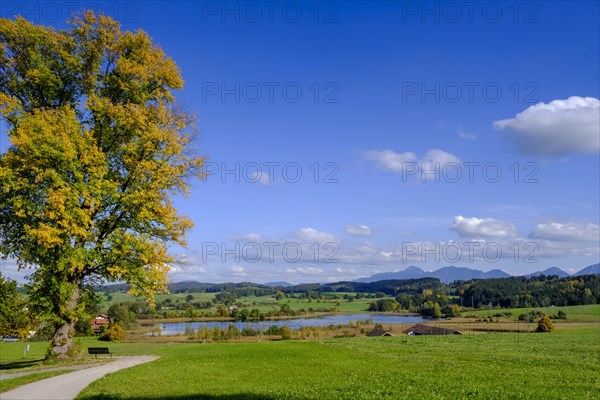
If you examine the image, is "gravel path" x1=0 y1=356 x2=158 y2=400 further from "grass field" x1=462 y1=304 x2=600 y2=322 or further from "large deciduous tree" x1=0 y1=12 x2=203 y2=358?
"grass field" x1=462 y1=304 x2=600 y2=322

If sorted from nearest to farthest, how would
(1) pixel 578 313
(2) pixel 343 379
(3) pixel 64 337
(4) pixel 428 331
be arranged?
(2) pixel 343 379 → (3) pixel 64 337 → (4) pixel 428 331 → (1) pixel 578 313

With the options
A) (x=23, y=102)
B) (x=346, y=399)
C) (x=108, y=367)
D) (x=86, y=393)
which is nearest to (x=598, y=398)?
(x=346, y=399)

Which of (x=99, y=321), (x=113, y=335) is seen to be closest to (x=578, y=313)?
(x=113, y=335)

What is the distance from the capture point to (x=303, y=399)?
1482cm

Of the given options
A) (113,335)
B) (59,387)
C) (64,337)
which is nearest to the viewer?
(59,387)

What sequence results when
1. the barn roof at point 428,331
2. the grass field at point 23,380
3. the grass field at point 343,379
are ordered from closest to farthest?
the grass field at point 343,379 → the grass field at point 23,380 → the barn roof at point 428,331

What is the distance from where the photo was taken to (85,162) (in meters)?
23.7

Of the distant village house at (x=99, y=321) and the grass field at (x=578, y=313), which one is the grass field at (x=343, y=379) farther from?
the grass field at (x=578, y=313)

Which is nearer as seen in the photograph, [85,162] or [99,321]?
[85,162]

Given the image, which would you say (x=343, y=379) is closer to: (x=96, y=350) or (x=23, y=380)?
(x=23, y=380)

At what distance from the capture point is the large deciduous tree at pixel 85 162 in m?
23.0

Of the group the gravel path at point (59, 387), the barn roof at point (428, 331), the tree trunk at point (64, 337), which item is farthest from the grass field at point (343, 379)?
the barn roof at point (428, 331)

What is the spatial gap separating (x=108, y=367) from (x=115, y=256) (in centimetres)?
553

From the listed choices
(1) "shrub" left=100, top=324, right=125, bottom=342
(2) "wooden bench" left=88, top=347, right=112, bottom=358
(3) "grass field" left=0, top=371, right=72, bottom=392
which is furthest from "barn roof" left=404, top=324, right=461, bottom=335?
(3) "grass field" left=0, top=371, right=72, bottom=392
